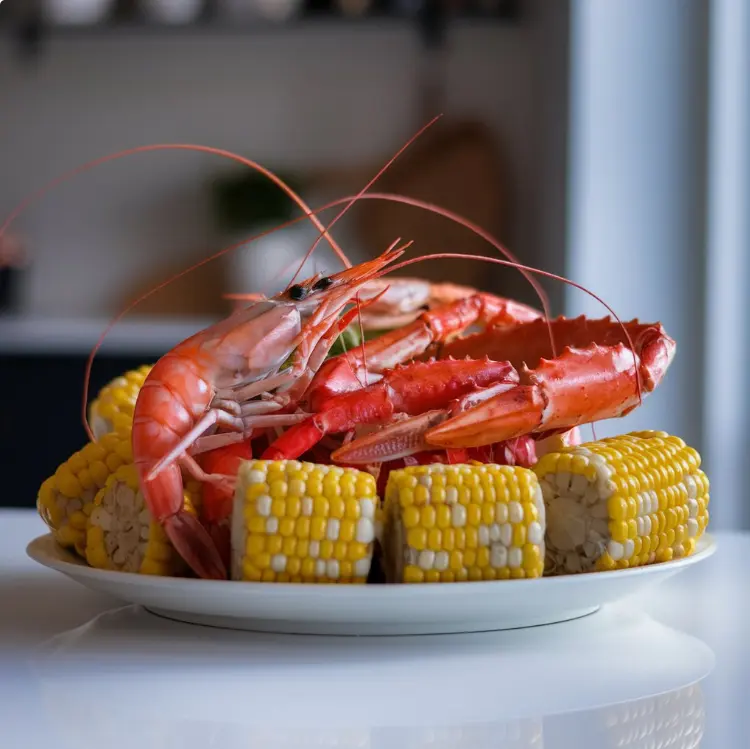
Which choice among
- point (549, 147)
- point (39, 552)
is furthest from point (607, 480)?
point (549, 147)

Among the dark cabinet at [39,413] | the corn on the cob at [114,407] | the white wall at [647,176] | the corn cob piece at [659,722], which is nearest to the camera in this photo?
the corn cob piece at [659,722]

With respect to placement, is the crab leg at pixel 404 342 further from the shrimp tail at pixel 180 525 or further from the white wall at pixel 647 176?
the white wall at pixel 647 176

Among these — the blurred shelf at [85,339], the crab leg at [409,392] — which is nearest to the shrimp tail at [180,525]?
the crab leg at [409,392]

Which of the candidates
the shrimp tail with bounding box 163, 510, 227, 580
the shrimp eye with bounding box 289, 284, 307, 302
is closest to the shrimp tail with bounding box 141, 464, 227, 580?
the shrimp tail with bounding box 163, 510, 227, 580

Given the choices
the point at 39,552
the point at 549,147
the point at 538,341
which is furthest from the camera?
the point at 549,147

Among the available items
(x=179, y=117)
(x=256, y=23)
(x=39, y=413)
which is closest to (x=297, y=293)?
(x=39, y=413)

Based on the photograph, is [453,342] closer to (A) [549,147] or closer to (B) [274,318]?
(B) [274,318]
